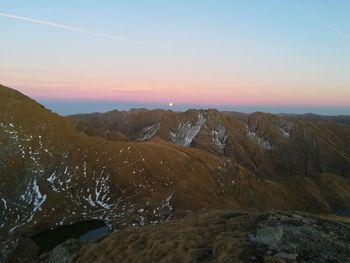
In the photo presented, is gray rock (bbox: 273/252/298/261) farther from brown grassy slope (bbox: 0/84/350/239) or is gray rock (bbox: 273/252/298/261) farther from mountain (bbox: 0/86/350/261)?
brown grassy slope (bbox: 0/84/350/239)

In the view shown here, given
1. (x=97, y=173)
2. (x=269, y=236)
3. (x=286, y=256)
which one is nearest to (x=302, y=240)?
(x=269, y=236)

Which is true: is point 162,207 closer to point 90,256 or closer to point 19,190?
point 19,190

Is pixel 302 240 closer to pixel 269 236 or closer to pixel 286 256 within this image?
pixel 269 236

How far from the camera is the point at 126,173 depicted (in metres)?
170

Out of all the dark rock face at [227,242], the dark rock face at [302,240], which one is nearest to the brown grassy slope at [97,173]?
the dark rock face at [227,242]

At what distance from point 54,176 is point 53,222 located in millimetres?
31627

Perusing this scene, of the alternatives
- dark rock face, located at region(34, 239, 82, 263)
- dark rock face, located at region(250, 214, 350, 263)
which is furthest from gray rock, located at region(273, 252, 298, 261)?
dark rock face, located at region(34, 239, 82, 263)

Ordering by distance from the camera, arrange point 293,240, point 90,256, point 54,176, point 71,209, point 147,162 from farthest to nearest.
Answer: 1. point 147,162
2. point 54,176
3. point 71,209
4. point 90,256
5. point 293,240

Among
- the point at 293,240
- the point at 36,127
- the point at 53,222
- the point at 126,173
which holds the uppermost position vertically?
the point at 293,240

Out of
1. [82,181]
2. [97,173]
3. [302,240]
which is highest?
[302,240]

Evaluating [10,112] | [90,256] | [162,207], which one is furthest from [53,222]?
[90,256]

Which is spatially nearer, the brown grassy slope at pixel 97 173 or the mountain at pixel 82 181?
the mountain at pixel 82 181

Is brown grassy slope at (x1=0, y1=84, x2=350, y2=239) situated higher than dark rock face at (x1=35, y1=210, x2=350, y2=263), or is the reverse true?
dark rock face at (x1=35, y1=210, x2=350, y2=263)

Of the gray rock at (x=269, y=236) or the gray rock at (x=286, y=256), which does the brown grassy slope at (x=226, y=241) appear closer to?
the gray rock at (x=269, y=236)
